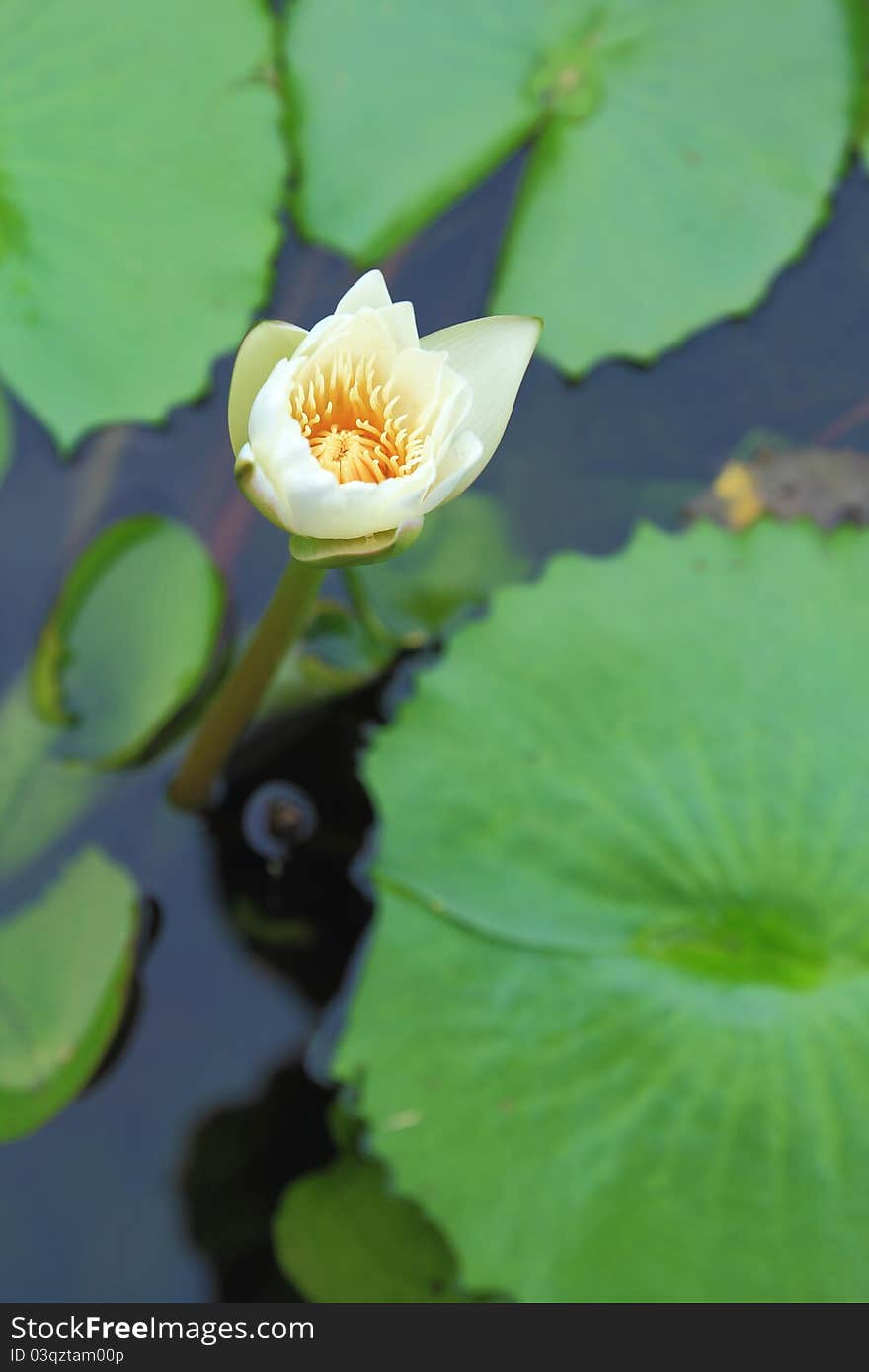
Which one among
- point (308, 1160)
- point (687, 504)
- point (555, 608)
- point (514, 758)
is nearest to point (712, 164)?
point (687, 504)

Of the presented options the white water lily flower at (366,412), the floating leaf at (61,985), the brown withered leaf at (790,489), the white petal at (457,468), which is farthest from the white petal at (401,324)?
the brown withered leaf at (790,489)

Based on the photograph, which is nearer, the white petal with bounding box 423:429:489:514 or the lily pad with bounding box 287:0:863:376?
the white petal with bounding box 423:429:489:514

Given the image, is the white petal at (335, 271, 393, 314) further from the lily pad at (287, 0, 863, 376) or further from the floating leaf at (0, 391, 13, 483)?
the floating leaf at (0, 391, 13, 483)

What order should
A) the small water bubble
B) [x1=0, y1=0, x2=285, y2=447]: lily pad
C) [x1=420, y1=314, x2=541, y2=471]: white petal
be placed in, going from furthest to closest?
the small water bubble
[x1=0, y1=0, x2=285, y2=447]: lily pad
[x1=420, y1=314, x2=541, y2=471]: white petal

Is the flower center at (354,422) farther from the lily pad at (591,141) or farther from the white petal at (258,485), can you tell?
the lily pad at (591,141)

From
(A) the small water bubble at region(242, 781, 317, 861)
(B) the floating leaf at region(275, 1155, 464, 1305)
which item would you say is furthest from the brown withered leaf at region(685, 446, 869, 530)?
(B) the floating leaf at region(275, 1155, 464, 1305)

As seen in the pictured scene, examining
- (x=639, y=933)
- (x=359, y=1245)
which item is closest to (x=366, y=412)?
(x=639, y=933)

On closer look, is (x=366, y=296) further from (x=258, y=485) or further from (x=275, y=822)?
(x=275, y=822)
